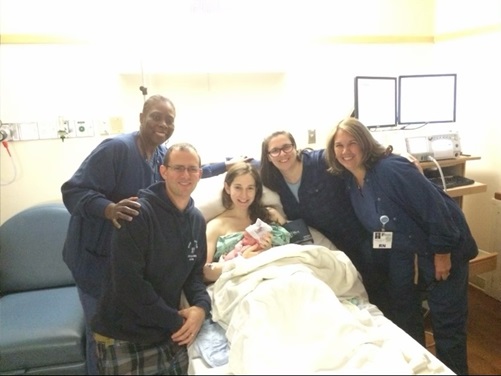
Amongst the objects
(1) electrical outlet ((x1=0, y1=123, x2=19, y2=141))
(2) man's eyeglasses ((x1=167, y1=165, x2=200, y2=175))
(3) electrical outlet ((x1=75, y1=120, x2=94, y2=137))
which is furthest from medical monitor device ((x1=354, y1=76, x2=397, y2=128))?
(1) electrical outlet ((x1=0, y1=123, x2=19, y2=141))

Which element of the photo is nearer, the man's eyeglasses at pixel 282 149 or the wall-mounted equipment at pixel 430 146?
the man's eyeglasses at pixel 282 149

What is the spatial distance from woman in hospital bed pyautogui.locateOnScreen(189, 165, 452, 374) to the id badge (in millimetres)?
196

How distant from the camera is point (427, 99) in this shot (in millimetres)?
2518

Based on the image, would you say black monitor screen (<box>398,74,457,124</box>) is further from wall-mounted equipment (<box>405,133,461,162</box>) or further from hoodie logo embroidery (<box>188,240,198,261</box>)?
hoodie logo embroidery (<box>188,240,198,261</box>)

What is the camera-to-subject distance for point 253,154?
251 centimetres

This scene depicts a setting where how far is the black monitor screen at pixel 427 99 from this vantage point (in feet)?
8.12

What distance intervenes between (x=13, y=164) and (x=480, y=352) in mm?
2430

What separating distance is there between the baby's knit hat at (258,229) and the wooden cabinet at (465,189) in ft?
3.78

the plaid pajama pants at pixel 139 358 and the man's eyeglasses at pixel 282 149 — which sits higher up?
the man's eyeglasses at pixel 282 149

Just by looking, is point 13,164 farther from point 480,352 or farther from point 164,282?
point 480,352

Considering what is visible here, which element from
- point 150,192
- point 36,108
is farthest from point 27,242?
point 150,192

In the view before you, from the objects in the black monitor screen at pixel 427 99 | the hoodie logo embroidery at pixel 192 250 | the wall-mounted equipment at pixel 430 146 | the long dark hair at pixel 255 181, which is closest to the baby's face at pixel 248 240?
the long dark hair at pixel 255 181

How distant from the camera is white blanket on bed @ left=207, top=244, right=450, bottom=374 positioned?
933 millimetres

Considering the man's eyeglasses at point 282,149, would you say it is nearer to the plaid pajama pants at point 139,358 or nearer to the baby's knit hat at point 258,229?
the baby's knit hat at point 258,229
